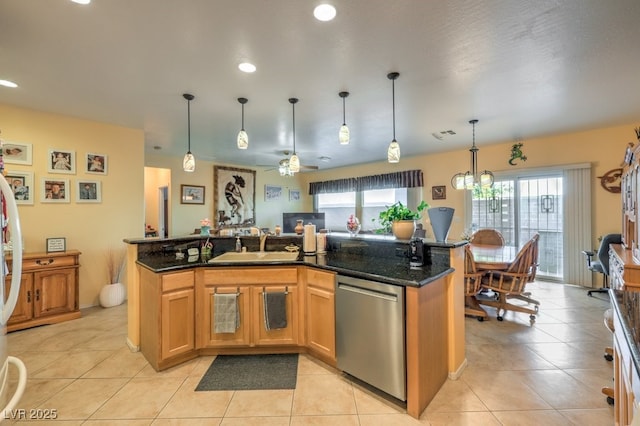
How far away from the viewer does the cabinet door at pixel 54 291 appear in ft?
10.2

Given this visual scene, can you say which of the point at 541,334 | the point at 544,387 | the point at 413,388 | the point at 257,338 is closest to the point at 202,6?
the point at 257,338

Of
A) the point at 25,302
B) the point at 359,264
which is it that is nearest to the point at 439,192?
the point at 359,264

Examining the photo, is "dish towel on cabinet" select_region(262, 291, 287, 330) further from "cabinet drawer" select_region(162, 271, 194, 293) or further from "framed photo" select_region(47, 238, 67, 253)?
"framed photo" select_region(47, 238, 67, 253)

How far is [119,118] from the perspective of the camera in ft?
11.9

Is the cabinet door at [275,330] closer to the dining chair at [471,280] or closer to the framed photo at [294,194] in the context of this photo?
the dining chair at [471,280]

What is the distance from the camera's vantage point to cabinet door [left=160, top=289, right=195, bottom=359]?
223 cm

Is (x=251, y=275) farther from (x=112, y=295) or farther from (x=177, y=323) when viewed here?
(x=112, y=295)

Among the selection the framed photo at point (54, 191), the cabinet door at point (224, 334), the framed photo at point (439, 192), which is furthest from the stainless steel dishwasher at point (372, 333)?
the framed photo at point (439, 192)

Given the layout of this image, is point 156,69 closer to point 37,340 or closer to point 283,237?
point 283,237

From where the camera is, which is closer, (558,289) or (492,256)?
(492,256)

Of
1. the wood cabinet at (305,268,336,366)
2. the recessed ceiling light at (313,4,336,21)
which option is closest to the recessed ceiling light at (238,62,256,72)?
the recessed ceiling light at (313,4,336,21)

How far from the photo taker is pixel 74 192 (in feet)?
11.9

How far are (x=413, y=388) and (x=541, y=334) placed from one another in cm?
207

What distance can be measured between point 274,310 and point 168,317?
873mm
